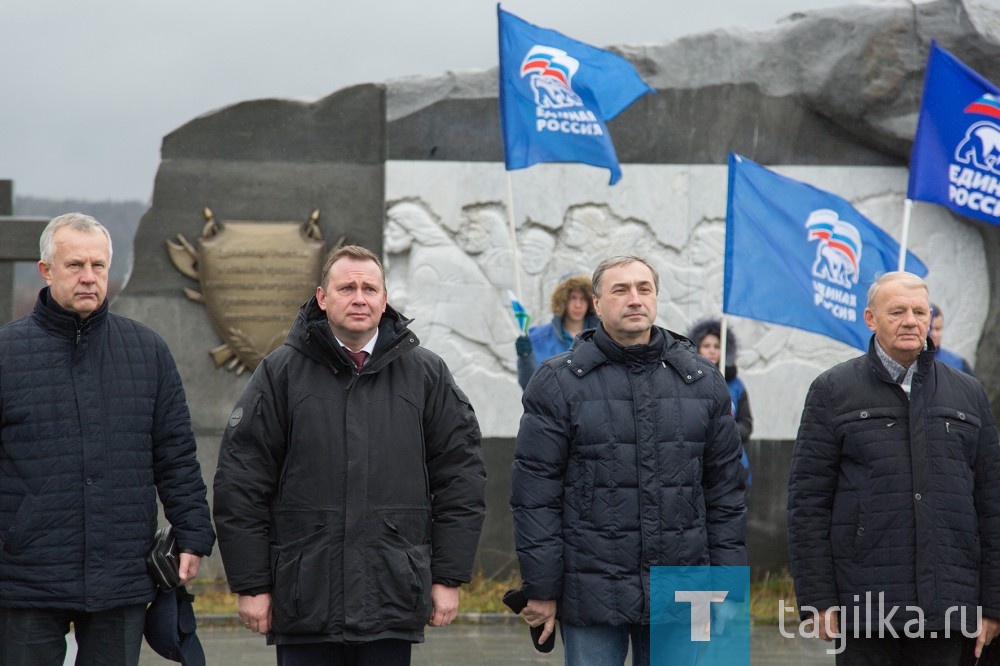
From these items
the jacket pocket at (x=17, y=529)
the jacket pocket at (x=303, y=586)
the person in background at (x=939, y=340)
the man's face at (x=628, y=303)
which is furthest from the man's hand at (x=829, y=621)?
the person in background at (x=939, y=340)

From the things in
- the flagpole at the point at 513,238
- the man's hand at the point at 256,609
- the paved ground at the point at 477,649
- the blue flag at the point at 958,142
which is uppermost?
the blue flag at the point at 958,142

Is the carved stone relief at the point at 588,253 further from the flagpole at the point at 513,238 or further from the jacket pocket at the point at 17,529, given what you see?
the jacket pocket at the point at 17,529

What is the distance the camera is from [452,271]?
8.36m

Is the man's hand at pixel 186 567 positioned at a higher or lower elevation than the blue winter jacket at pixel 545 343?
lower

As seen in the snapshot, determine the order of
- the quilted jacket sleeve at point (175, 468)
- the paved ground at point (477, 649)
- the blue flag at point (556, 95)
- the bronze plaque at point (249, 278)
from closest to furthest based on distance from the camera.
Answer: the quilted jacket sleeve at point (175, 468), the paved ground at point (477, 649), the blue flag at point (556, 95), the bronze plaque at point (249, 278)

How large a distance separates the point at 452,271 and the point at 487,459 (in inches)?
47.4

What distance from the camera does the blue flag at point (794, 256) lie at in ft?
22.8

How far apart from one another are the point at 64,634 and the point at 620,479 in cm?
174

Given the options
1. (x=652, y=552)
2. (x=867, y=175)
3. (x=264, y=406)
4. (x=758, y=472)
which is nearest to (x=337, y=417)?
(x=264, y=406)

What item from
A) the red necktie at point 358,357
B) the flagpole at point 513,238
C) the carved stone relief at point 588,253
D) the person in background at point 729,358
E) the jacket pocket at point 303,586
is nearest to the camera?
the jacket pocket at point 303,586

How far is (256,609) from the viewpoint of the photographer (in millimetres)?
3834

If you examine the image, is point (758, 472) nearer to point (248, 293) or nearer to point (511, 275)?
point (511, 275)

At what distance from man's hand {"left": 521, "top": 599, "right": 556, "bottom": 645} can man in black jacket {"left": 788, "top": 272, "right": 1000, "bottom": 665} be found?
2.70 feet

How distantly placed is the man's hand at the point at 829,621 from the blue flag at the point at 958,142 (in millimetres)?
3481
